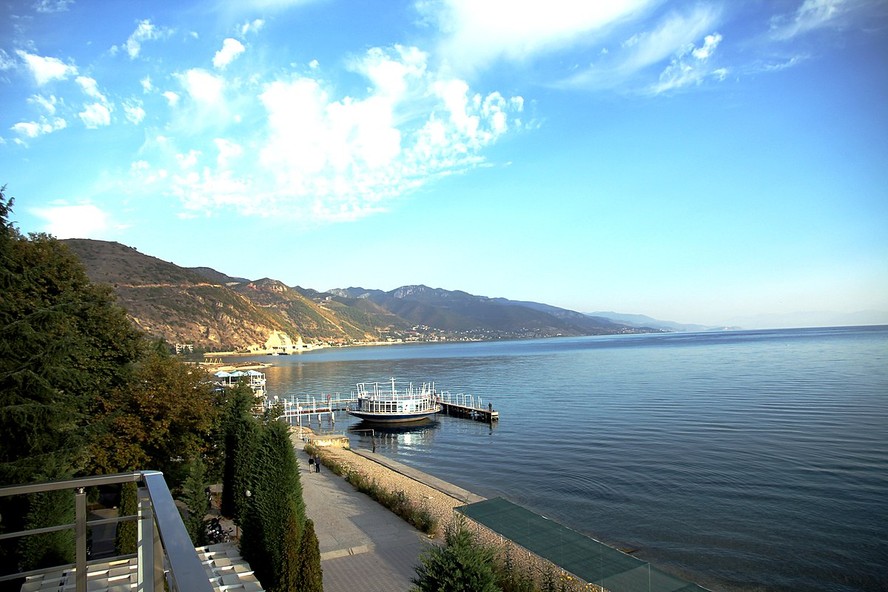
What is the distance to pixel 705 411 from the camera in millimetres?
42875

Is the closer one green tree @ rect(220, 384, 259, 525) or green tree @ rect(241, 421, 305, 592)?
green tree @ rect(241, 421, 305, 592)

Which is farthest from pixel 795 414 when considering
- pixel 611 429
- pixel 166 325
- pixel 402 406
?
pixel 166 325

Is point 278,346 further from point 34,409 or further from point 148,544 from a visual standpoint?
point 148,544

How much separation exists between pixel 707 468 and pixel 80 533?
29.4 metres

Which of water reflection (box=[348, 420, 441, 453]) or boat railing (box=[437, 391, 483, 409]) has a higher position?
boat railing (box=[437, 391, 483, 409])

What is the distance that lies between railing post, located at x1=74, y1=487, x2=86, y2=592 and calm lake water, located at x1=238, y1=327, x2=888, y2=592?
55.1ft

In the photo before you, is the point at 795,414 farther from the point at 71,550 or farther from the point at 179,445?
the point at 71,550

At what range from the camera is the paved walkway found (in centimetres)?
1347

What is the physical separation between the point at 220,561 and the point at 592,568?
27.1ft

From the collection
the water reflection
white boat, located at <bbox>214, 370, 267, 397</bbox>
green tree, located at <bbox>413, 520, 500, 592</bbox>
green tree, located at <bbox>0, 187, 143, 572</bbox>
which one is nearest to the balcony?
green tree, located at <bbox>413, 520, 500, 592</bbox>

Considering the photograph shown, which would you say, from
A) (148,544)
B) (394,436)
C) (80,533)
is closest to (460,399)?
(394,436)

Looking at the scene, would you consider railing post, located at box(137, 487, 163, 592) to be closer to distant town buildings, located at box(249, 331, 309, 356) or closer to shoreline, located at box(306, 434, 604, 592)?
shoreline, located at box(306, 434, 604, 592)

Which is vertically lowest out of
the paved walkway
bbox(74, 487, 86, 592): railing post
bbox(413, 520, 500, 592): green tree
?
the paved walkway

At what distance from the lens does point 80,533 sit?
269 cm
